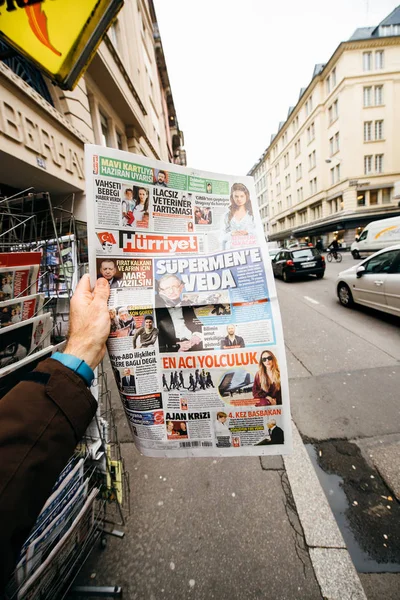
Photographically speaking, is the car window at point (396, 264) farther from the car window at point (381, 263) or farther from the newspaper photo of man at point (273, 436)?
the newspaper photo of man at point (273, 436)

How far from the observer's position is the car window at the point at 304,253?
1067cm

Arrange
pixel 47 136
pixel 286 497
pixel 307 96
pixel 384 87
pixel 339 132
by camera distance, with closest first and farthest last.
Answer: pixel 286 497 < pixel 47 136 < pixel 384 87 < pixel 339 132 < pixel 307 96

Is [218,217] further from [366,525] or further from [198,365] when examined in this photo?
[366,525]

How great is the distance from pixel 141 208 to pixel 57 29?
96.6 inches

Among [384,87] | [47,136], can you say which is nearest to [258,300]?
[47,136]

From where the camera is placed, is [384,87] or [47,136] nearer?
[47,136]

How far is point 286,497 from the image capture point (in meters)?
1.78

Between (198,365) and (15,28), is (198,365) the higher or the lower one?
the lower one

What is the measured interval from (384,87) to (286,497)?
35741mm

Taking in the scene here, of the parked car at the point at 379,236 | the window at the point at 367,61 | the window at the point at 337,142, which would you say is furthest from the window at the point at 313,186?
the parked car at the point at 379,236

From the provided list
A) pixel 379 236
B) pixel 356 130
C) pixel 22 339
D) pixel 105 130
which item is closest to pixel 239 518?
pixel 22 339

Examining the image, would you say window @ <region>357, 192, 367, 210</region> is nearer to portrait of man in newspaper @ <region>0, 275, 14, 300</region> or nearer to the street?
the street

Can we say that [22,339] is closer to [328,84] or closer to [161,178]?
[161,178]

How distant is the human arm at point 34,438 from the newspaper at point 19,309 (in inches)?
19.1
